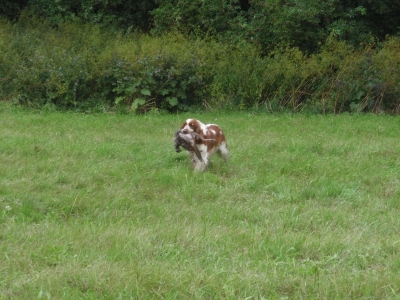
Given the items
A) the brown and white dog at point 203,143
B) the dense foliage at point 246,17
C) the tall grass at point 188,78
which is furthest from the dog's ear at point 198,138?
the dense foliage at point 246,17

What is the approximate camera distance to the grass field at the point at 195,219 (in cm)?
458

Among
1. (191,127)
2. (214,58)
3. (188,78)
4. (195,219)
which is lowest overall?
(188,78)

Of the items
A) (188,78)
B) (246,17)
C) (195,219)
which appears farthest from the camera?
(246,17)

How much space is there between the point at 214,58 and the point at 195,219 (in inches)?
445

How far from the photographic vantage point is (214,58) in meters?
17.1

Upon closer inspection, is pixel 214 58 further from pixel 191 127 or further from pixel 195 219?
pixel 195 219

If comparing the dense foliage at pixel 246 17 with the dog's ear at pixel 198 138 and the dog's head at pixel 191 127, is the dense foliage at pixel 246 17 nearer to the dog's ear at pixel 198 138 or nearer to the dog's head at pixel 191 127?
the dog's head at pixel 191 127

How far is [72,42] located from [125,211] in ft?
40.2

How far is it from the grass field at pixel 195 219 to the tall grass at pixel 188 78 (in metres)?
4.19

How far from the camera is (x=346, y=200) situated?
23.4 feet

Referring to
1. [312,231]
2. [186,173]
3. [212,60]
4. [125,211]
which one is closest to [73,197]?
[125,211]

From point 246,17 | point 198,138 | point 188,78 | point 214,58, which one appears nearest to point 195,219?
point 198,138

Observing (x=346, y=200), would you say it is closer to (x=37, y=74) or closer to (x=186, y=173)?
(x=186, y=173)

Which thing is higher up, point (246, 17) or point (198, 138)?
point (246, 17)
